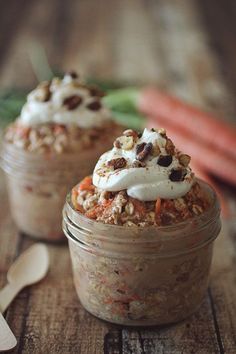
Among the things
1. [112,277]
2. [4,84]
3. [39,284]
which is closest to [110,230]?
[112,277]

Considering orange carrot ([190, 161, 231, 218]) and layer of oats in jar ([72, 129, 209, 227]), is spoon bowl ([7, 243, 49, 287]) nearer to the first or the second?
layer of oats in jar ([72, 129, 209, 227])

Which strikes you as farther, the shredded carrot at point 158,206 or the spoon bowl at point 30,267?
the spoon bowl at point 30,267

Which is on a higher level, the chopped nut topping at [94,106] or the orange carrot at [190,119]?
the chopped nut topping at [94,106]

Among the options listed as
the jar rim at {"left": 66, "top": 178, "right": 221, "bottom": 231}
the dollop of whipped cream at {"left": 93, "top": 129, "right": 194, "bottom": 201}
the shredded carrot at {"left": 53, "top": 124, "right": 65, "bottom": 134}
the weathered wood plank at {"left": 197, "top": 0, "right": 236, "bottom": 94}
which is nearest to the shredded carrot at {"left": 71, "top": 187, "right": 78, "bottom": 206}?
the jar rim at {"left": 66, "top": 178, "right": 221, "bottom": 231}

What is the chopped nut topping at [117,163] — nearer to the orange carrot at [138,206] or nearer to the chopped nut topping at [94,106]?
the orange carrot at [138,206]

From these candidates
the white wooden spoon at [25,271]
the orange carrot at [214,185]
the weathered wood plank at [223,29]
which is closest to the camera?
the white wooden spoon at [25,271]

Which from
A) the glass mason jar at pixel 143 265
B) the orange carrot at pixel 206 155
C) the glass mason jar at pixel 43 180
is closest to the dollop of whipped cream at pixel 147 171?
the glass mason jar at pixel 143 265

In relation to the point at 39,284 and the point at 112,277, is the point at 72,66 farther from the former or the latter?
the point at 112,277

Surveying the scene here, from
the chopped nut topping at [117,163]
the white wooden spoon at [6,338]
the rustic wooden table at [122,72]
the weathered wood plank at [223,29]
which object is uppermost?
the chopped nut topping at [117,163]

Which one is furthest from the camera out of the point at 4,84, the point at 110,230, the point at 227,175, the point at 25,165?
the point at 4,84
